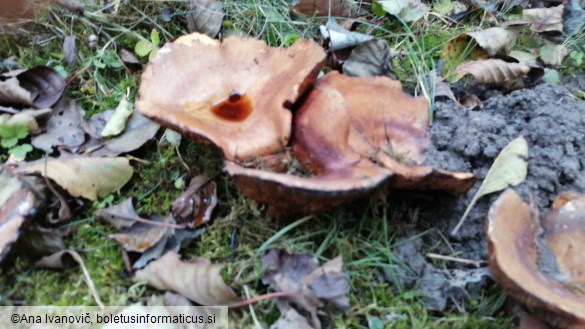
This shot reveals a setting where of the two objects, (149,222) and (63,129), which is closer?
(149,222)

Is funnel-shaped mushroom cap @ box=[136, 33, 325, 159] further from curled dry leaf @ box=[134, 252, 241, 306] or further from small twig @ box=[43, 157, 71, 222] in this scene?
small twig @ box=[43, 157, 71, 222]

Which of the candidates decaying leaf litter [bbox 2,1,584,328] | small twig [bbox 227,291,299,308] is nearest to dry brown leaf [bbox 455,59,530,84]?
decaying leaf litter [bbox 2,1,584,328]

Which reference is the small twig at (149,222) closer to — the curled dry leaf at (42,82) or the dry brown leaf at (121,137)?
the dry brown leaf at (121,137)

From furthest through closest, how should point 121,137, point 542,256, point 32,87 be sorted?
point 32,87 < point 121,137 < point 542,256

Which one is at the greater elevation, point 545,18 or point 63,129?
point 545,18

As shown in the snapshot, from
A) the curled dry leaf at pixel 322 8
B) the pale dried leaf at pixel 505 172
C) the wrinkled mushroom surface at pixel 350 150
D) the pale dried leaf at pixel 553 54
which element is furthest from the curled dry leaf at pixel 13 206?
the pale dried leaf at pixel 553 54

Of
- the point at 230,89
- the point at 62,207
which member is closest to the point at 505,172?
the point at 230,89

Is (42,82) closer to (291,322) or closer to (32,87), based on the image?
(32,87)
